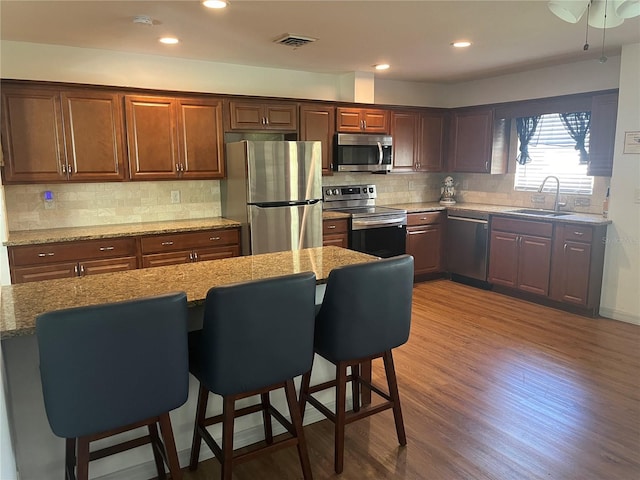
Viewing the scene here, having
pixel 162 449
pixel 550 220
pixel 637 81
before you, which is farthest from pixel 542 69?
pixel 162 449

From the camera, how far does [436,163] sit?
5.92 meters

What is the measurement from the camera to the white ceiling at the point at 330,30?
2.90 m

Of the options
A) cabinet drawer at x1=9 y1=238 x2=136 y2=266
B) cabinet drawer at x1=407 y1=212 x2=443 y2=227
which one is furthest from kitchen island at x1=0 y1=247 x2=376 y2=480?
cabinet drawer at x1=407 y1=212 x2=443 y2=227

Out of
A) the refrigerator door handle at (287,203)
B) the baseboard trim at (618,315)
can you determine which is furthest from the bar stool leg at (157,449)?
the baseboard trim at (618,315)

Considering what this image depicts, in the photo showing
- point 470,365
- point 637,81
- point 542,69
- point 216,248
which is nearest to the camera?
point 470,365

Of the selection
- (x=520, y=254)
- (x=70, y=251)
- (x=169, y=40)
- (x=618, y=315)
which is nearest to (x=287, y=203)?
(x=169, y=40)

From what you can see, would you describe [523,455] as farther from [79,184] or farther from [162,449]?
[79,184]

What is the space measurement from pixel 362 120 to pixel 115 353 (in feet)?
14.0

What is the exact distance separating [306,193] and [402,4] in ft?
6.68

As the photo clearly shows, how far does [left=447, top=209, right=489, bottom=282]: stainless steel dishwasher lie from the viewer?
5.23 m

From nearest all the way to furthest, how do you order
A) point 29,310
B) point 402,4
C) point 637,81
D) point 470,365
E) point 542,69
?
point 29,310 → point 402,4 → point 470,365 → point 637,81 → point 542,69

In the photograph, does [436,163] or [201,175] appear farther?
[436,163]

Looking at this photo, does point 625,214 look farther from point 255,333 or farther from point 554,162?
point 255,333

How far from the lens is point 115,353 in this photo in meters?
1.54
